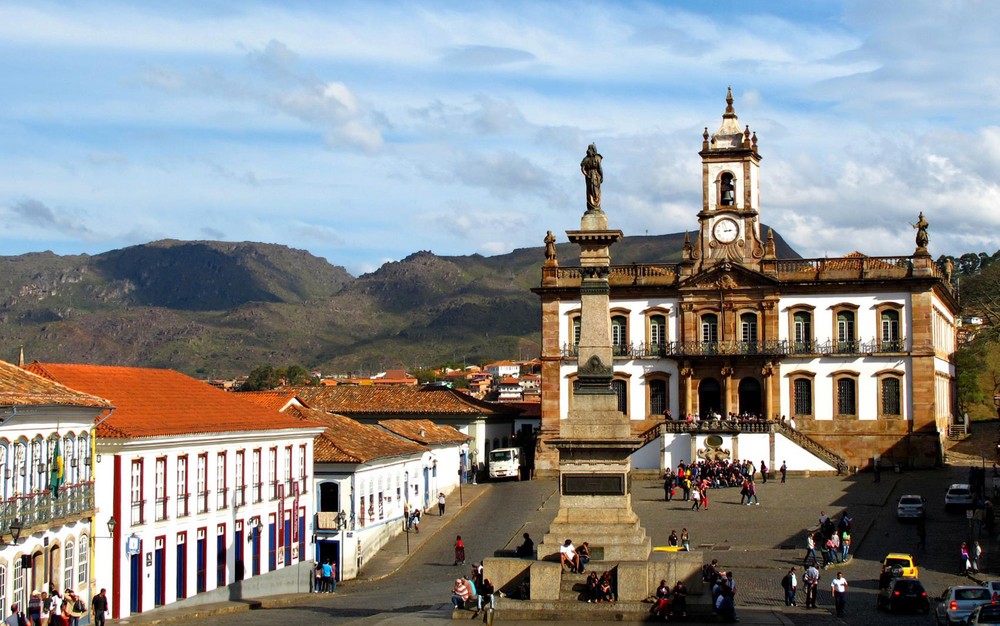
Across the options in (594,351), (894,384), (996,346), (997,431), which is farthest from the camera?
(996,346)

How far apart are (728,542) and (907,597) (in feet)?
40.3

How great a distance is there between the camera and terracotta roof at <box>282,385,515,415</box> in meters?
71.6

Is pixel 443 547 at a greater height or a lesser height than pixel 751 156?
lesser

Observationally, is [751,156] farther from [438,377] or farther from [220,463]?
[438,377]

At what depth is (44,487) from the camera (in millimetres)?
29922

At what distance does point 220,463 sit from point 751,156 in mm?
33576

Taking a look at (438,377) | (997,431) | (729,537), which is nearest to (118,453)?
(729,537)

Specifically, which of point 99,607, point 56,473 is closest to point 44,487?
point 56,473

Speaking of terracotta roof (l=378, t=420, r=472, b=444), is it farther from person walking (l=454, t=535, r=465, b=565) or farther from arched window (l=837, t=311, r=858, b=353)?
arched window (l=837, t=311, r=858, b=353)

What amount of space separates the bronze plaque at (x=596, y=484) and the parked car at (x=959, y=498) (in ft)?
77.0

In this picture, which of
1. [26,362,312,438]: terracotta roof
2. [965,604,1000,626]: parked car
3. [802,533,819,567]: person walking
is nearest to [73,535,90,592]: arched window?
[26,362,312,438]: terracotta roof

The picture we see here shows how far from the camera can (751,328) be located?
211ft

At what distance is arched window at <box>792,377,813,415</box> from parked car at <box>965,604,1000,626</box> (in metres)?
39.0

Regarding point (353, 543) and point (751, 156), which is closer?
point (353, 543)
